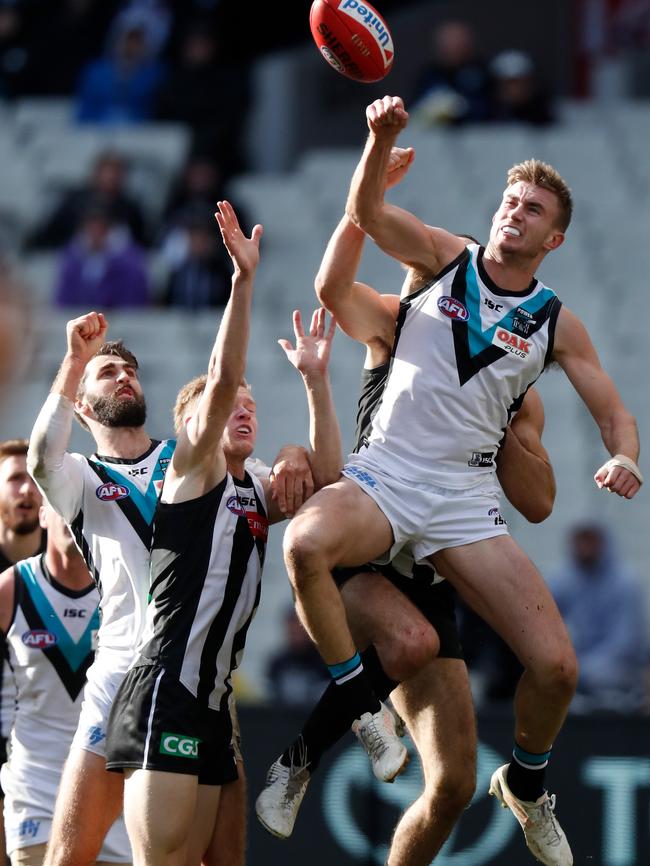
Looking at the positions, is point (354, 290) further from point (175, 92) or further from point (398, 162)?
point (175, 92)

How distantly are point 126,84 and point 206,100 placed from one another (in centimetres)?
97

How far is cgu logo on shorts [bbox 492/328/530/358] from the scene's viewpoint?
657 cm

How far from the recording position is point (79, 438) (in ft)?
43.0

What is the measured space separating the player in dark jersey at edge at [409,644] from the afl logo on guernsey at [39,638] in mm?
1677

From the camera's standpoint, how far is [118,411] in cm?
703

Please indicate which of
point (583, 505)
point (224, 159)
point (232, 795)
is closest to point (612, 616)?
point (583, 505)

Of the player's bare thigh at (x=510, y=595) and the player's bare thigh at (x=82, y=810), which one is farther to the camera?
the player's bare thigh at (x=82, y=810)

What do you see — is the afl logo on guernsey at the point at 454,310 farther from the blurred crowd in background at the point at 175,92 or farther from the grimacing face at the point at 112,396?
the blurred crowd in background at the point at 175,92

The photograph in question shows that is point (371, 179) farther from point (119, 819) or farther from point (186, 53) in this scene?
point (186, 53)

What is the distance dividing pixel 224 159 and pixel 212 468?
34.1 feet

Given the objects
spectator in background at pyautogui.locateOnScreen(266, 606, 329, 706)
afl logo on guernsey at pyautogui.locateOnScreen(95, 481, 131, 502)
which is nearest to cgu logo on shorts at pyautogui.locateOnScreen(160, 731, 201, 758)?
afl logo on guernsey at pyautogui.locateOnScreen(95, 481, 131, 502)

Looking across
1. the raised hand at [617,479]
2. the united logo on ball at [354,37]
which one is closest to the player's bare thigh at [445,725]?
the raised hand at [617,479]

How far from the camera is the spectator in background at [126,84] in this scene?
54.6 feet

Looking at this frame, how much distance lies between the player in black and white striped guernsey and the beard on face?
19.3 inches
